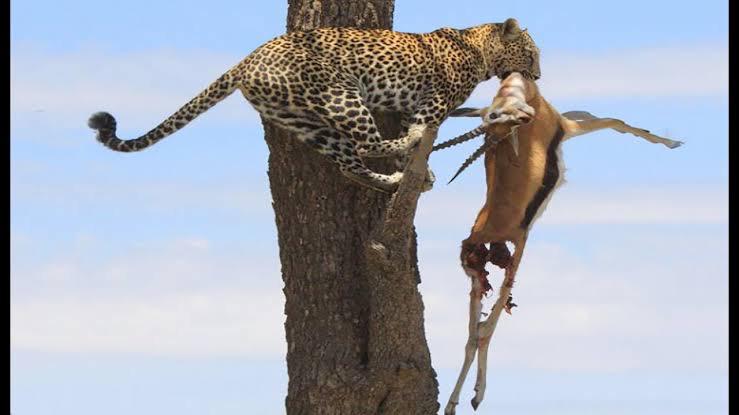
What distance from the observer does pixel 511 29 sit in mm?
12250

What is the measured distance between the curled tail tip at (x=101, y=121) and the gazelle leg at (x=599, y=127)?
308cm

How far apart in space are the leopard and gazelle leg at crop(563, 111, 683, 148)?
33.8 inches

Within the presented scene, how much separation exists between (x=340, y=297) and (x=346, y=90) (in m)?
1.44

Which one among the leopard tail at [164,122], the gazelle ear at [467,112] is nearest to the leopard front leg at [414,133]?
the gazelle ear at [467,112]

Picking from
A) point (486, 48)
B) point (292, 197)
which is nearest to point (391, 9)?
point (486, 48)

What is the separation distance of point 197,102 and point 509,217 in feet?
7.32

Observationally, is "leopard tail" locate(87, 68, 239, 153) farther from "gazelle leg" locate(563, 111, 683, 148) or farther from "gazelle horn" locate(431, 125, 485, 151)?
"gazelle leg" locate(563, 111, 683, 148)

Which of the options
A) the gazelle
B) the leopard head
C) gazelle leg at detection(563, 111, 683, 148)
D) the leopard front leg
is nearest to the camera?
the leopard front leg

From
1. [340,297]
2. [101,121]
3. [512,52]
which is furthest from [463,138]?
[101,121]

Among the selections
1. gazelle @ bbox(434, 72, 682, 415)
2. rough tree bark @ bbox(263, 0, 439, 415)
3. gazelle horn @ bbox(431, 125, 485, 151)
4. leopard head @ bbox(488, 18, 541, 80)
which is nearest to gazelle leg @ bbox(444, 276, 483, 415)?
gazelle @ bbox(434, 72, 682, 415)

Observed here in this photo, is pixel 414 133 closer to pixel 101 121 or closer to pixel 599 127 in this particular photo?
pixel 599 127

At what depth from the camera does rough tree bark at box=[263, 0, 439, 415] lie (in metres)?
11.8

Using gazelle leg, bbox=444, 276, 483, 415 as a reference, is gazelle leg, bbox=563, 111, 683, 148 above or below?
above

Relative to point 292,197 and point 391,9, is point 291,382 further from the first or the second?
point 391,9
